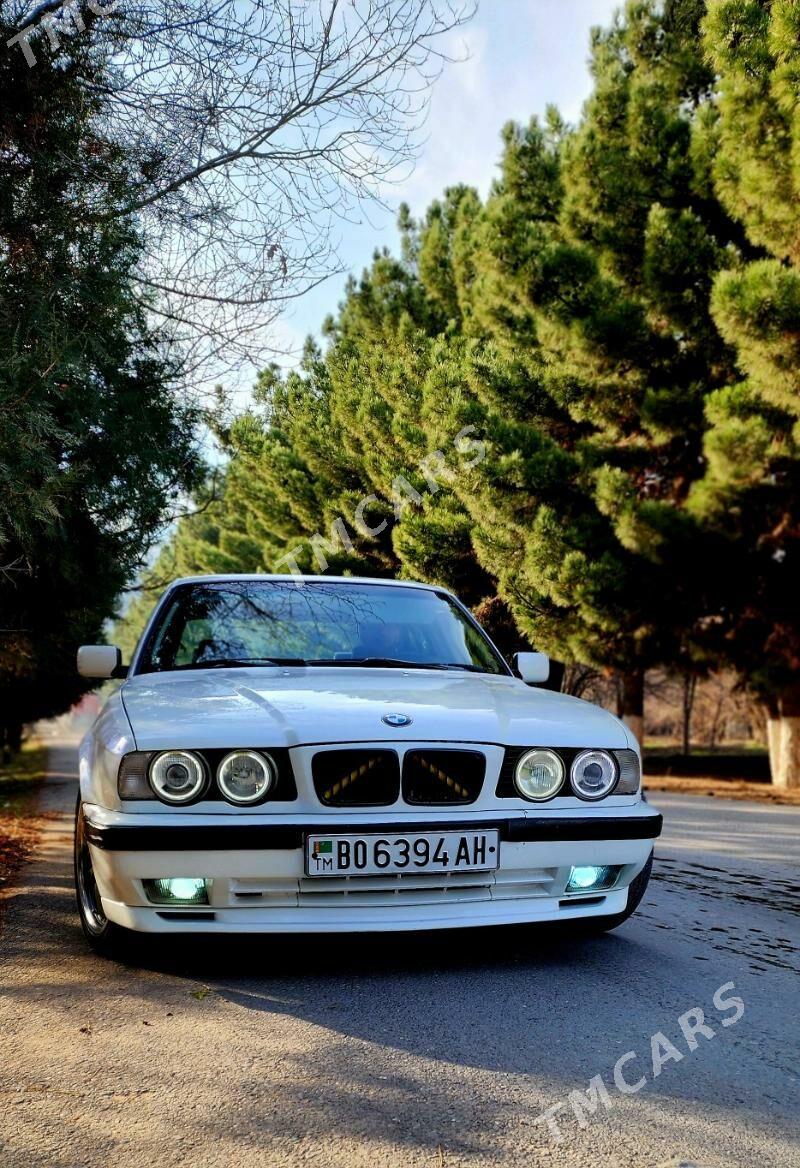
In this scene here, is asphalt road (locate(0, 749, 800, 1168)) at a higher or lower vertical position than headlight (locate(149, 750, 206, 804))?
lower

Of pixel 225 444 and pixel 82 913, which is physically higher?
pixel 225 444

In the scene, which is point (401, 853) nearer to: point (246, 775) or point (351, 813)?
point (351, 813)

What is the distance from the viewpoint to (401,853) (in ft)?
11.9

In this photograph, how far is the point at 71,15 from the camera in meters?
6.49

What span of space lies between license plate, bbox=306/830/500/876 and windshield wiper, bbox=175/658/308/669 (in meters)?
1.34

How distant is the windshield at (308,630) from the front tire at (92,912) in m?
0.92

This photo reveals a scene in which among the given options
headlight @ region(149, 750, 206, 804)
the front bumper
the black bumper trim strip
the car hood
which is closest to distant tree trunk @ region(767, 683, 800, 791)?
the car hood

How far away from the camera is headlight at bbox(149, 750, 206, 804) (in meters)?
3.63

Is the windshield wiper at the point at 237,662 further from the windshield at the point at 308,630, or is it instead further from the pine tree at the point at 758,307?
the pine tree at the point at 758,307

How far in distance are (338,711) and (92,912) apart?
1231mm

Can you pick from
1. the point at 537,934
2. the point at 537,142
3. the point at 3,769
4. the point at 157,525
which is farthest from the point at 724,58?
the point at 3,769

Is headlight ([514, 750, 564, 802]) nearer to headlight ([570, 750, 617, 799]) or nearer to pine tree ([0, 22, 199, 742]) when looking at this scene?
headlight ([570, 750, 617, 799])

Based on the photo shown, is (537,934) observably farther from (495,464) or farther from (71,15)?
(495,464)

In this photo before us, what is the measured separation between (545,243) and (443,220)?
7.56 m
